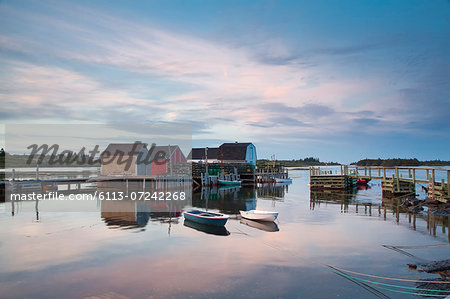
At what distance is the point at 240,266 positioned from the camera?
49.0ft

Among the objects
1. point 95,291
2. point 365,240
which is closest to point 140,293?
point 95,291

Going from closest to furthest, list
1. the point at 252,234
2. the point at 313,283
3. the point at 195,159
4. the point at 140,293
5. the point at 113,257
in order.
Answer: the point at 140,293
the point at 313,283
the point at 113,257
the point at 252,234
the point at 195,159

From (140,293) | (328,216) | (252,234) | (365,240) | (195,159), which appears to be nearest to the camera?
(140,293)

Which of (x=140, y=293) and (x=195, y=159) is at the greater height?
(x=195, y=159)

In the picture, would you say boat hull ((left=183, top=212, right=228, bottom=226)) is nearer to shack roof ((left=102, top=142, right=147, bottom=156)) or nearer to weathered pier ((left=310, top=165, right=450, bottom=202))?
A: weathered pier ((left=310, top=165, right=450, bottom=202))

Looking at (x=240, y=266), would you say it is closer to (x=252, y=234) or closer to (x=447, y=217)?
(x=252, y=234)

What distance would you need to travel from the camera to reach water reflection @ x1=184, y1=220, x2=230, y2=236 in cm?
2217

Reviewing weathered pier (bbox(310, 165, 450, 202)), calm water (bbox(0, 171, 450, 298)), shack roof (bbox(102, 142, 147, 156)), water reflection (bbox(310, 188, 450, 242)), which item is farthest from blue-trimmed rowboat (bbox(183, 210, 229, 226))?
shack roof (bbox(102, 142, 147, 156))

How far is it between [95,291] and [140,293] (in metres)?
1.75

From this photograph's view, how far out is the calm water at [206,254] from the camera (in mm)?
12344

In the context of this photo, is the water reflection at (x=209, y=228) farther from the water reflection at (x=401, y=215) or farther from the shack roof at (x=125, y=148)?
the shack roof at (x=125, y=148)

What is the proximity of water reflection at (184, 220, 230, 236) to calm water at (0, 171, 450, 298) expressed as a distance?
141mm
